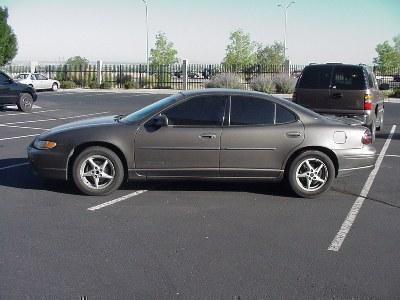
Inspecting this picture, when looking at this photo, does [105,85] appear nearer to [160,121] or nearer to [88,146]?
[88,146]

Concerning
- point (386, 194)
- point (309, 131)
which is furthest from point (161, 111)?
point (386, 194)

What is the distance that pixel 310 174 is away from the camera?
24.9 feet

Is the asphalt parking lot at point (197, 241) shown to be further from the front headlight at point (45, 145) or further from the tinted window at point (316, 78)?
the tinted window at point (316, 78)

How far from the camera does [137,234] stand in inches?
230

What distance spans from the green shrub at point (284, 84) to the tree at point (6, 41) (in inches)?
965

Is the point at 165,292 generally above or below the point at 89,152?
below

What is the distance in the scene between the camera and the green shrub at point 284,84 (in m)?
32.8

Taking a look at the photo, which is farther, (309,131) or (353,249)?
(309,131)

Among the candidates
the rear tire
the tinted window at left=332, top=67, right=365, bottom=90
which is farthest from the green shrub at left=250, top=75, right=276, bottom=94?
the tinted window at left=332, top=67, right=365, bottom=90

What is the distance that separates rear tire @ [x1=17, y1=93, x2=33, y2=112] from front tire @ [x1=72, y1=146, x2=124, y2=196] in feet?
45.3

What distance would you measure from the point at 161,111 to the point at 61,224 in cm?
213

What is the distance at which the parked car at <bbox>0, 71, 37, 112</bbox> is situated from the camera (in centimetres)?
1955

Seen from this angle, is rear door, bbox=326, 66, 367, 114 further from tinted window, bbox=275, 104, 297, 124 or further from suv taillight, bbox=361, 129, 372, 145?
tinted window, bbox=275, 104, 297, 124

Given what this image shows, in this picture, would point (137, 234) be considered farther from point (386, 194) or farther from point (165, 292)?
point (386, 194)
